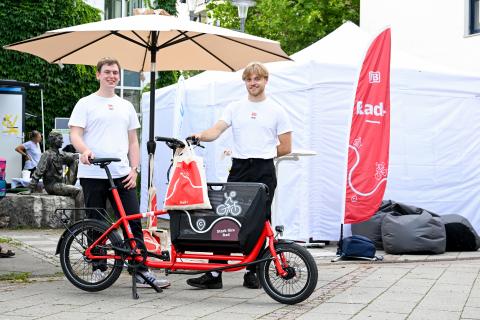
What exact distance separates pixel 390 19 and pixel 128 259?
50.3ft

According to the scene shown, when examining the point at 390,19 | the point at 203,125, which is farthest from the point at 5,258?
the point at 390,19

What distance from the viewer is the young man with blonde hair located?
7.70m

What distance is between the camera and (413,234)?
36.8ft

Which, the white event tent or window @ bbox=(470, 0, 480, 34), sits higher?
window @ bbox=(470, 0, 480, 34)

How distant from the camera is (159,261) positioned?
7.39m

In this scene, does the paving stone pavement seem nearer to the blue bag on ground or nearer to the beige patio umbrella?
the blue bag on ground

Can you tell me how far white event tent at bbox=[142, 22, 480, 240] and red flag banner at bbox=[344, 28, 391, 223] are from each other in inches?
15.9

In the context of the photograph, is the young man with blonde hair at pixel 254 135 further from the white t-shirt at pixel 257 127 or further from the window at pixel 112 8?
the window at pixel 112 8

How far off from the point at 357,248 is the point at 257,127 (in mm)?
3184

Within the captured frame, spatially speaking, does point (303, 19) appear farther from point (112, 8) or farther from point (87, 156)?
point (87, 156)

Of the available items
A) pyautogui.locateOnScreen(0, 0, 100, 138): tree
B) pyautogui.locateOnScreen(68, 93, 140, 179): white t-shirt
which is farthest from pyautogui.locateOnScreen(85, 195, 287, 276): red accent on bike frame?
pyautogui.locateOnScreen(0, 0, 100, 138): tree

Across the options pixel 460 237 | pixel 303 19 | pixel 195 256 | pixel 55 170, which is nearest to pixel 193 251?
pixel 195 256

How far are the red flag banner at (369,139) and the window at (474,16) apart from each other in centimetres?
897

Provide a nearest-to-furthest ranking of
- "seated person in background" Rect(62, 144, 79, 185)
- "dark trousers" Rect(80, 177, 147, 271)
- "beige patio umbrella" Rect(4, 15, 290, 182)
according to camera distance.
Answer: "dark trousers" Rect(80, 177, 147, 271) → "beige patio umbrella" Rect(4, 15, 290, 182) → "seated person in background" Rect(62, 144, 79, 185)
